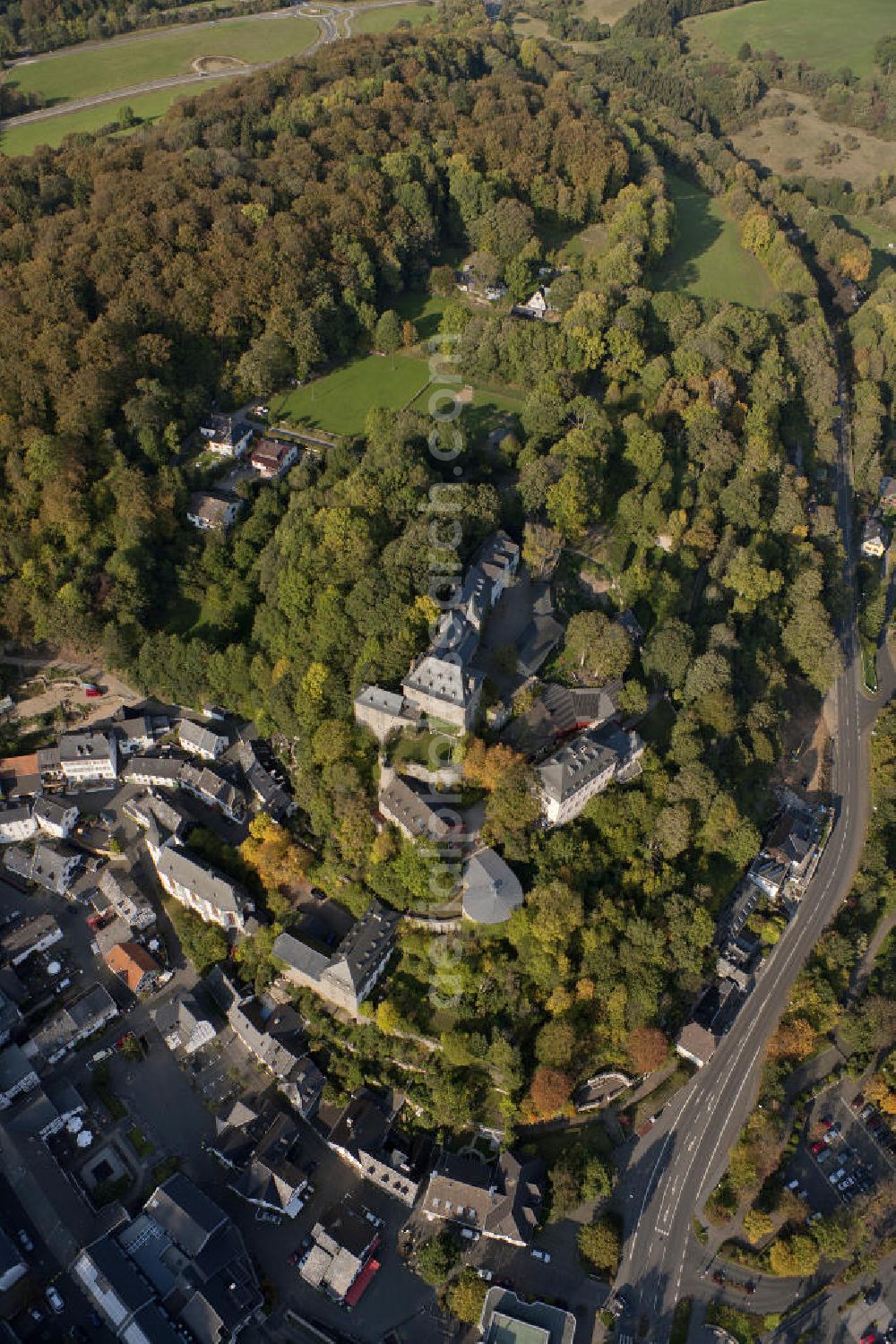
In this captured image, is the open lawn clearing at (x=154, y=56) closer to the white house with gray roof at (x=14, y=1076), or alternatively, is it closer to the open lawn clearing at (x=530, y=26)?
the open lawn clearing at (x=530, y=26)

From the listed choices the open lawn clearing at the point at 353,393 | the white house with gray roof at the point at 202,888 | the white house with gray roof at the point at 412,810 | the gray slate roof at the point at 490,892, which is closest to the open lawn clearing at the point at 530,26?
the open lawn clearing at the point at 353,393

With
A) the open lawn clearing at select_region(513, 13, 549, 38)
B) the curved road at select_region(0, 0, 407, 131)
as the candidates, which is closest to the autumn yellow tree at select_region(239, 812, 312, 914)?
the curved road at select_region(0, 0, 407, 131)

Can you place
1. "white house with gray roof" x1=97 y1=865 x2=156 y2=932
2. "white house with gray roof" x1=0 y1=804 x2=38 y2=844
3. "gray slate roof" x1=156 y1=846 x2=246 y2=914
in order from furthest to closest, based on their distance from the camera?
"white house with gray roof" x1=0 y1=804 x2=38 y2=844
"white house with gray roof" x1=97 y1=865 x2=156 y2=932
"gray slate roof" x1=156 y1=846 x2=246 y2=914

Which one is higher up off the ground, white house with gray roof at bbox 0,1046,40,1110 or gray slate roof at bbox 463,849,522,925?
gray slate roof at bbox 463,849,522,925

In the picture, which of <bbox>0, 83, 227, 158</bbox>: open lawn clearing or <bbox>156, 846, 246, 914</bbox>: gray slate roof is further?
<bbox>0, 83, 227, 158</bbox>: open lawn clearing

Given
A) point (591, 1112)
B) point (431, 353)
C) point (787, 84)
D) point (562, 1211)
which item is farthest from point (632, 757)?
point (787, 84)

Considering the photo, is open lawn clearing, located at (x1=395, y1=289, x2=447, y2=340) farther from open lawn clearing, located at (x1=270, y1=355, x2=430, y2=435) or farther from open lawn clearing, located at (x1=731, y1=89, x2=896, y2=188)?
open lawn clearing, located at (x1=731, y1=89, x2=896, y2=188)
